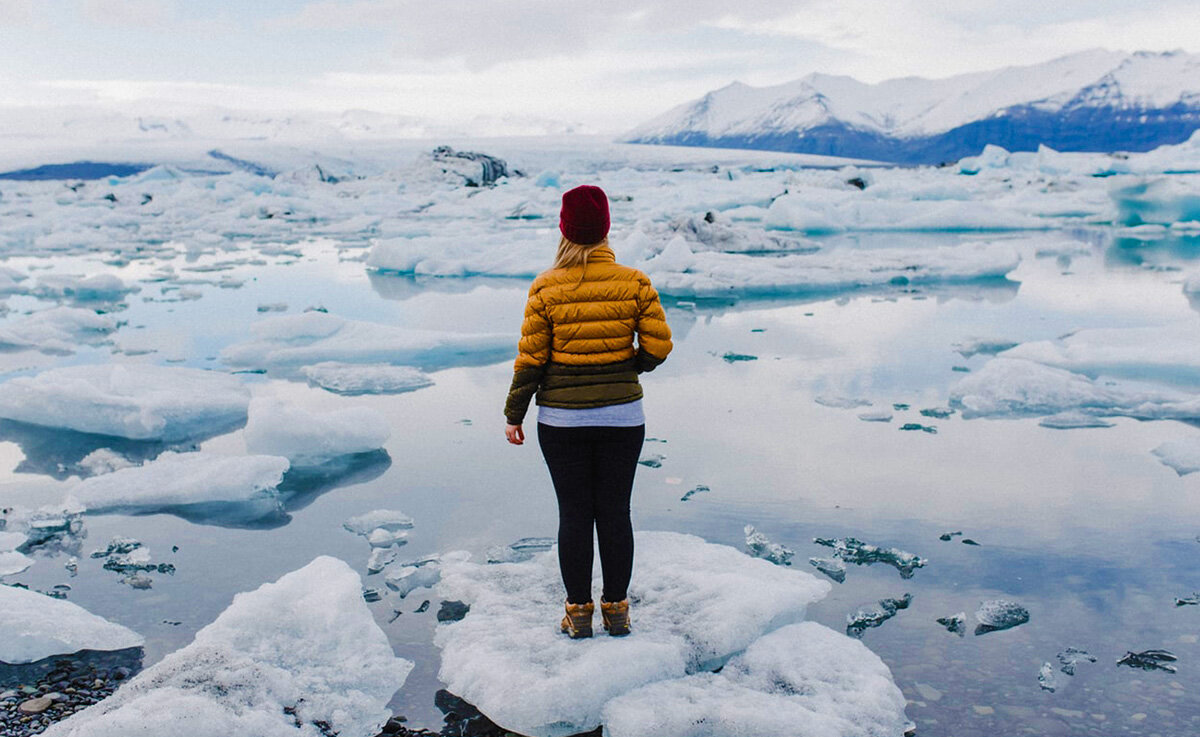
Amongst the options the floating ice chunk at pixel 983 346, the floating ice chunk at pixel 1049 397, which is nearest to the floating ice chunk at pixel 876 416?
the floating ice chunk at pixel 1049 397

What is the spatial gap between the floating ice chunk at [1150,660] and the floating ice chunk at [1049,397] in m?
2.48

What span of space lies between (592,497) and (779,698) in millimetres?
698

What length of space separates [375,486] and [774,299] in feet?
21.0

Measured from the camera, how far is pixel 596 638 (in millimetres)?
2465

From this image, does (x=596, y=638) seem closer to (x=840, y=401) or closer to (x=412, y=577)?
(x=412, y=577)

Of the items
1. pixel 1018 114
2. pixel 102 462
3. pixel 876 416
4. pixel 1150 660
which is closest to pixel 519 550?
pixel 1150 660

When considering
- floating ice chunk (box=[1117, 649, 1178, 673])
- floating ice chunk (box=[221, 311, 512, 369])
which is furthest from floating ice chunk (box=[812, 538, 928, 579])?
floating ice chunk (box=[221, 311, 512, 369])

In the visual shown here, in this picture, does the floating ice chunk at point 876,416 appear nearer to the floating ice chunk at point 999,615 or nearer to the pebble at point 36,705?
the floating ice chunk at point 999,615

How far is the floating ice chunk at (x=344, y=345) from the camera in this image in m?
6.30

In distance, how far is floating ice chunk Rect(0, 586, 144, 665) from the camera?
2.48 m

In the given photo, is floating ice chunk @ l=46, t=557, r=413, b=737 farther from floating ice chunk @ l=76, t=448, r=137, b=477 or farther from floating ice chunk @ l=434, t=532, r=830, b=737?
floating ice chunk @ l=76, t=448, r=137, b=477

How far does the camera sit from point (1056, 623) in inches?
103

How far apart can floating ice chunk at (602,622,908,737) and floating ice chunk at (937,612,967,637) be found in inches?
12.4

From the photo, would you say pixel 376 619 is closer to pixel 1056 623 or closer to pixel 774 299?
pixel 1056 623
